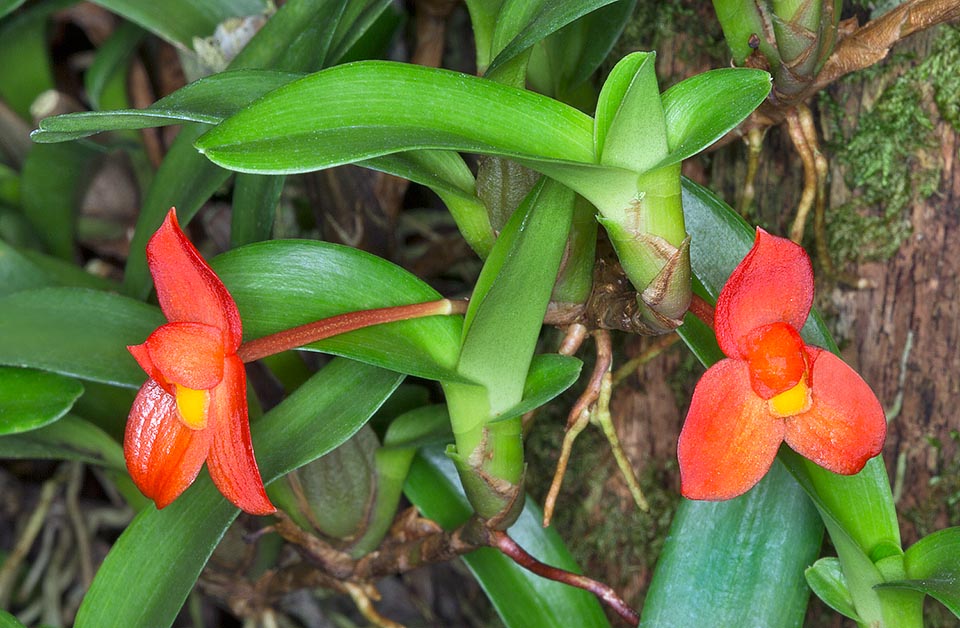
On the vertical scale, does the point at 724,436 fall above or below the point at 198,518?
above

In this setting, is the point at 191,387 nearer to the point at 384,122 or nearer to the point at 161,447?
the point at 161,447

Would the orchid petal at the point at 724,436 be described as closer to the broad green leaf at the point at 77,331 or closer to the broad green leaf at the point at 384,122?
the broad green leaf at the point at 384,122

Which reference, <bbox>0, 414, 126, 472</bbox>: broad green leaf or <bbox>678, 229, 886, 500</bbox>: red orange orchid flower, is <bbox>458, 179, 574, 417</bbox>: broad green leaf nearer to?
<bbox>678, 229, 886, 500</bbox>: red orange orchid flower

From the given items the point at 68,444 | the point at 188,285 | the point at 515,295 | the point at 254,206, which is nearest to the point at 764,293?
the point at 515,295

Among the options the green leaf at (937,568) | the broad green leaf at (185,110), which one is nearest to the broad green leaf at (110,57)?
the broad green leaf at (185,110)

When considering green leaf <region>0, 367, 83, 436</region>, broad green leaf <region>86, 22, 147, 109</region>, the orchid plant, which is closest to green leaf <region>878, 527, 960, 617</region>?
the orchid plant

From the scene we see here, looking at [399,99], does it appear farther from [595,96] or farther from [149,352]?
[595,96]

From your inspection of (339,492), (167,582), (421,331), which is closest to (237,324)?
(421,331)
